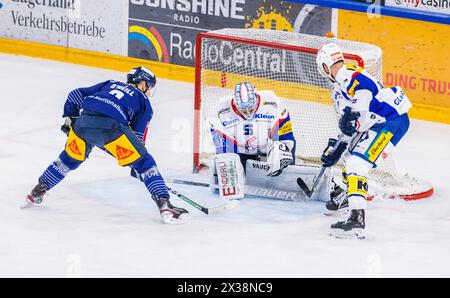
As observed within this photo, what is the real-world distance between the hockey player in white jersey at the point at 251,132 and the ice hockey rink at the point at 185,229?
0.30 m

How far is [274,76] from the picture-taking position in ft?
33.6

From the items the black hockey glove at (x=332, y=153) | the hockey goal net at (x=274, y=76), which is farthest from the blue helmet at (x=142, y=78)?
the black hockey glove at (x=332, y=153)

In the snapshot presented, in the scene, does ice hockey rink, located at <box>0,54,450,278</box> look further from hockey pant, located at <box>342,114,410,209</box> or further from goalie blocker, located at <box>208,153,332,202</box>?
hockey pant, located at <box>342,114,410,209</box>

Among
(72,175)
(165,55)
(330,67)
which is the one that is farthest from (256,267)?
(165,55)

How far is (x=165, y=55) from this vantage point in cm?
1277

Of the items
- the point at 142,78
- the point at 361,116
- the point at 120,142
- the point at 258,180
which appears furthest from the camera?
the point at 258,180

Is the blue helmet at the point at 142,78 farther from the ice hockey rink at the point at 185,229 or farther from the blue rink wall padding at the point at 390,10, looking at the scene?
the blue rink wall padding at the point at 390,10

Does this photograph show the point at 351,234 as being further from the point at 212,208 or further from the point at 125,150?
the point at 125,150

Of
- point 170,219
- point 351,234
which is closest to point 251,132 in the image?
point 170,219

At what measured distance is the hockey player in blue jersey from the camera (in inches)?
329

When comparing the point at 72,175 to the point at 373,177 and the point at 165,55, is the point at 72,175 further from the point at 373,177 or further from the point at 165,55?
the point at 165,55

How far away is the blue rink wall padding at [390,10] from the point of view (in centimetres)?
1101

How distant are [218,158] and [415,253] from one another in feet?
5.66

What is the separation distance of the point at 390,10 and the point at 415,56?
17.9 inches
